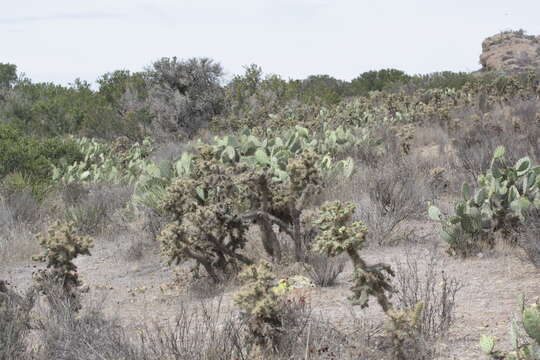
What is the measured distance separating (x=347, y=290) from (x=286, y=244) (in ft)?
4.31

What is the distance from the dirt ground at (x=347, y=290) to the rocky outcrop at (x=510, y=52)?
26236mm

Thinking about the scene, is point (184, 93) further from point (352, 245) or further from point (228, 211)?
point (352, 245)

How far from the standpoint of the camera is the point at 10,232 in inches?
342

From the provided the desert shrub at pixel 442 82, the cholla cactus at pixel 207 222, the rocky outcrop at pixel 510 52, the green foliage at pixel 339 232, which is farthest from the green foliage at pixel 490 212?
the rocky outcrop at pixel 510 52

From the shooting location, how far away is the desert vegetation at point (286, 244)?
364 centimetres

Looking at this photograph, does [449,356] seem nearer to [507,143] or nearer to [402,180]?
[402,180]

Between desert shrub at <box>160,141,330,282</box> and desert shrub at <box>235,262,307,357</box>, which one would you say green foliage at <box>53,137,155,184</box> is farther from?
desert shrub at <box>235,262,307,357</box>

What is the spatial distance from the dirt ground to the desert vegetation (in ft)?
0.08

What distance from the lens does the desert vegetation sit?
364 centimetres

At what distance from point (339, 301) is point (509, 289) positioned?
1.23 m

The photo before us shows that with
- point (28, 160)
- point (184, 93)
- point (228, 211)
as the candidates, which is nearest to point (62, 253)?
point (228, 211)

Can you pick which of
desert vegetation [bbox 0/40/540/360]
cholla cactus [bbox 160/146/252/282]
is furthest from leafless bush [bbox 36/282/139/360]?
cholla cactus [bbox 160/146/252/282]

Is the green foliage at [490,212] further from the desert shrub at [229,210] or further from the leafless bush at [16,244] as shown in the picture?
the leafless bush at [16,244]

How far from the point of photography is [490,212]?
617cm
